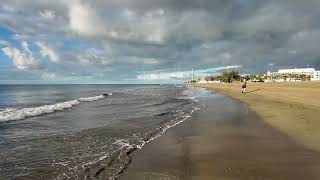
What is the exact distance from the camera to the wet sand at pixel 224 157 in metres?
7.71

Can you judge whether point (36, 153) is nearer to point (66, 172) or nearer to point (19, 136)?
point (66, 172)

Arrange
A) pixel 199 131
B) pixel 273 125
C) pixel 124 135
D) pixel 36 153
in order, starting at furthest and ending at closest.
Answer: pixel 273 125, pixel 199 131, pixel 124 135, pixel 36 153

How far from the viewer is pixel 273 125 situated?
16.1m

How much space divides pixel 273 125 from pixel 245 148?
6.11 meters

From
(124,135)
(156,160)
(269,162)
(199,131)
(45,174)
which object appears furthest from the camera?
(199,131)

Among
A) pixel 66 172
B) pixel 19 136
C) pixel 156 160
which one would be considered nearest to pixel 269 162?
pixel 156 160

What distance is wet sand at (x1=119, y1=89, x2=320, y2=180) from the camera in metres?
7.71

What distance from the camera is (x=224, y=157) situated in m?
9.56

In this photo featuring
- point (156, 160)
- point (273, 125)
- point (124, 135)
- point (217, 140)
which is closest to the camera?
point (156, 160)

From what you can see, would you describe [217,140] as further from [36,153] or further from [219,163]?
[36,153]

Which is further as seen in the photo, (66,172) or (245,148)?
(245,148)

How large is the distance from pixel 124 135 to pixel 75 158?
4.37 m

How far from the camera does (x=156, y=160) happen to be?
9.39m

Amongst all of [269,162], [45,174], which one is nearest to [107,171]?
[45,174]
